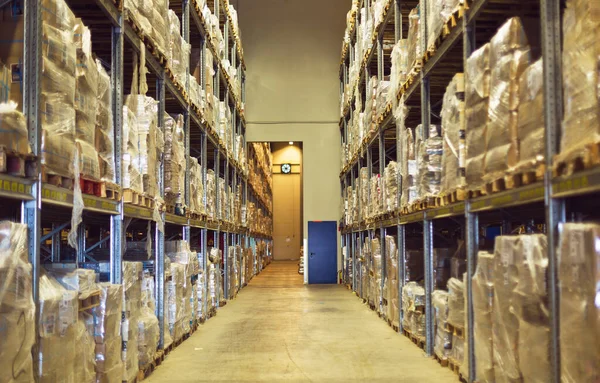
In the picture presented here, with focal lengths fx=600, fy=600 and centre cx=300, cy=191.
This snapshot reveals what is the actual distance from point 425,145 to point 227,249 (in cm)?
753

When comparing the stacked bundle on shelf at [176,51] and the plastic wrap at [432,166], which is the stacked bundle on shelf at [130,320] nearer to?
the stacked bundle on shelf at [176,51]

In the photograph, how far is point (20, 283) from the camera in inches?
131

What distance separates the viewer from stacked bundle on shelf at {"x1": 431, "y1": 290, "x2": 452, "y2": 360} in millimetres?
6539

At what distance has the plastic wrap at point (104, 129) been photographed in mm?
5090

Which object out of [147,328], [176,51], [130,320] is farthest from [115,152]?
[176,51]

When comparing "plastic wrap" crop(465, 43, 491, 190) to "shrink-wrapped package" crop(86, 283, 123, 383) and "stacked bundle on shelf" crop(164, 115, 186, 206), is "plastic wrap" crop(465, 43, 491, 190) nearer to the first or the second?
"shrink-wrapped package" crop(86, 283, 123, 383)

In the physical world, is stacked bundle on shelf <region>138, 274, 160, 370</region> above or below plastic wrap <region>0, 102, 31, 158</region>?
below

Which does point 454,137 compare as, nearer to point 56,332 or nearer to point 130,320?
point 130,320

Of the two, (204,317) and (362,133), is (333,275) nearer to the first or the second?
(362,133)

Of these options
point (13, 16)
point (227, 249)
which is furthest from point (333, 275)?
point (13, 16)

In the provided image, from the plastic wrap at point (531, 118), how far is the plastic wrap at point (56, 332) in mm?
3256

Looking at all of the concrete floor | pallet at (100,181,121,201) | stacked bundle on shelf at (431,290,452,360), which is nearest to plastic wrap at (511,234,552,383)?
the concrete floor

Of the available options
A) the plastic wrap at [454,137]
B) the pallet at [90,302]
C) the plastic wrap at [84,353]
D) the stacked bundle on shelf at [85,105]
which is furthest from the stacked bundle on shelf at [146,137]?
the plastic wrap at [454,137]

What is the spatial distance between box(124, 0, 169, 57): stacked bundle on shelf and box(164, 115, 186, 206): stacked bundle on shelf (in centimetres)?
95
